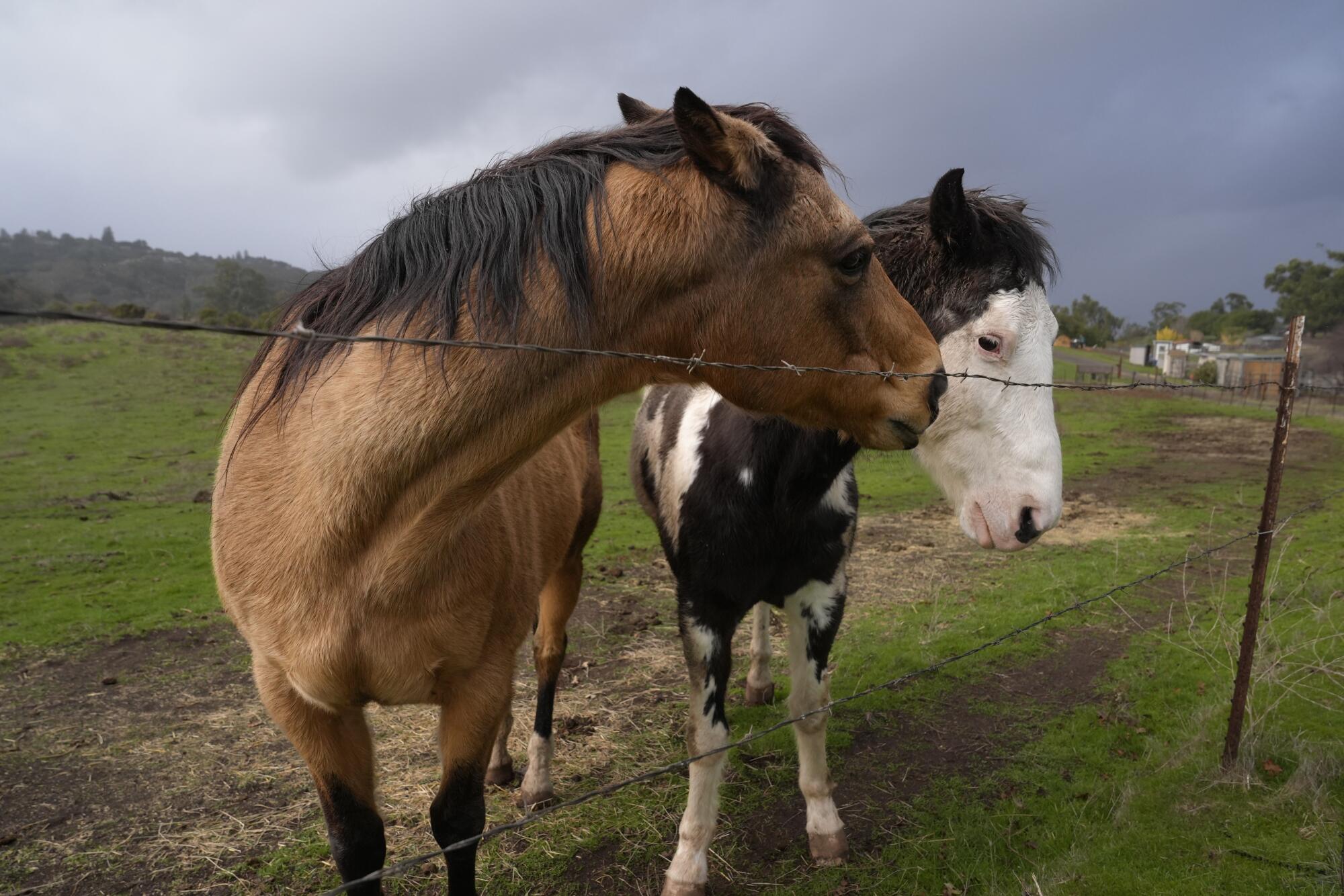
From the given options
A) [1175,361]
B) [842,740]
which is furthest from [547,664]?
[1175,361]

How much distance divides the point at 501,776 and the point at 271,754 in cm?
140

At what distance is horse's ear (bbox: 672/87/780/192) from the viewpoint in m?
1.59

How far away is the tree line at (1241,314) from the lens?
54.0m

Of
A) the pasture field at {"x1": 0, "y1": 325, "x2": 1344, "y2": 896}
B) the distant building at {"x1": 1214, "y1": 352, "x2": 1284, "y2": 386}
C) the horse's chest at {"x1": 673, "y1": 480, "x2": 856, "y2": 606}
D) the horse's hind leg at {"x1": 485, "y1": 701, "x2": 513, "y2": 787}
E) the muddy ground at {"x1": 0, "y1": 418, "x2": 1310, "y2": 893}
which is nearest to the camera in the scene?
the horse's chest at {"x1": 673, "y1": 480, "x2": 856, "y2": 606}

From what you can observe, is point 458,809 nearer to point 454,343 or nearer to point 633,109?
point 454,343

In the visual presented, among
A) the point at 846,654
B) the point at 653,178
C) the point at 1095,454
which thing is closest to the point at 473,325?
the point at 653,178

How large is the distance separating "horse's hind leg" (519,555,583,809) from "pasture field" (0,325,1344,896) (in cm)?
14

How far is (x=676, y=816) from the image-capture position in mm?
3623

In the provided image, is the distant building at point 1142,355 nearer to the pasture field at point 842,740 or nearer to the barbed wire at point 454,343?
the pasture field at point 842,740

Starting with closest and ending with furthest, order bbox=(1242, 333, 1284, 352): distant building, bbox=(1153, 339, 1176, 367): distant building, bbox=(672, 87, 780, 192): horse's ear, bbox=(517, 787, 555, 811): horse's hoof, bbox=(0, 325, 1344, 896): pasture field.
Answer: bbox=(672, 87, 780, 192): horse's ear, bbox=(0, 325, 1344, 896): pasture field, bbox=(517, 787, 555, 811): horse's hoof, bbox=(1153, 339, 1176, 367): distant building, bbox=(1242, 333, 1284, 352): distant building

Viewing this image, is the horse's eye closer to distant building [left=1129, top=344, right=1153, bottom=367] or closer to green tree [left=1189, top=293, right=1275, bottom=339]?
distant building [left=1129, top=344, right=1153, bottom=367]

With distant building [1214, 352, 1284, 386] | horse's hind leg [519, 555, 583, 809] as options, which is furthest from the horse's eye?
distant building [1214, 352, 1284, 386]

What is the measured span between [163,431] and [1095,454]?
18852mm

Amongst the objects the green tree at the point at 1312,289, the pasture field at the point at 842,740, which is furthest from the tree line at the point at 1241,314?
the pasture field at the point at 842,740
